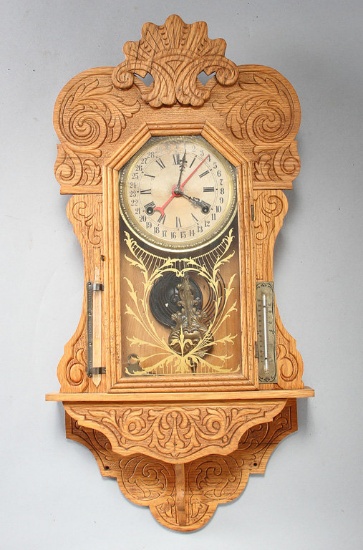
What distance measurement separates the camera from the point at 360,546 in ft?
6.05

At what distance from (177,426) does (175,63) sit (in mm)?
855

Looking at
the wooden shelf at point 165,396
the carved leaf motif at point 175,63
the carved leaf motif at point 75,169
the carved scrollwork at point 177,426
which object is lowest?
the carved scrollwork at point 177,426

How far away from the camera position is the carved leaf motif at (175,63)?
1802 millimetres

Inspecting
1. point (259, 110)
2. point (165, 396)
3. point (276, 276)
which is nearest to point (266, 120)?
point (259, 110)

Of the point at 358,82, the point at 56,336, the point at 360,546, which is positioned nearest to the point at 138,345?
the point at 56,336

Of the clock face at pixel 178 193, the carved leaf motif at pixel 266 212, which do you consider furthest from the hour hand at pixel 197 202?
the carved leaf motif at pixel 266 212

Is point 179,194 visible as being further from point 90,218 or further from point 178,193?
point 90,218

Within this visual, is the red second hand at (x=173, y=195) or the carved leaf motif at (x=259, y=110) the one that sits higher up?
the carved leaf motif at (x=259, y=110)

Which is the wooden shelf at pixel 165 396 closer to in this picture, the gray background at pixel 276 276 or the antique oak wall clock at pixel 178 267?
the antique oak wall clock at pixel 178 267

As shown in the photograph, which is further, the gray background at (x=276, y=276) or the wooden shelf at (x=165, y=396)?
the gray background at (x=276, y=276)

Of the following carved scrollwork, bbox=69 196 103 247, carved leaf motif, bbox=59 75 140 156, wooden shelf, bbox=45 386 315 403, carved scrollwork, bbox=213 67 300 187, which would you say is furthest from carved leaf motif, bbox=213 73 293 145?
wooden shelf, bbox=45 386 315 403

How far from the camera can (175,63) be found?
180 centimetres

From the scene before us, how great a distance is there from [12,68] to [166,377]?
90 cm

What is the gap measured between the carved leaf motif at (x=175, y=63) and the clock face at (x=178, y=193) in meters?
0.11
